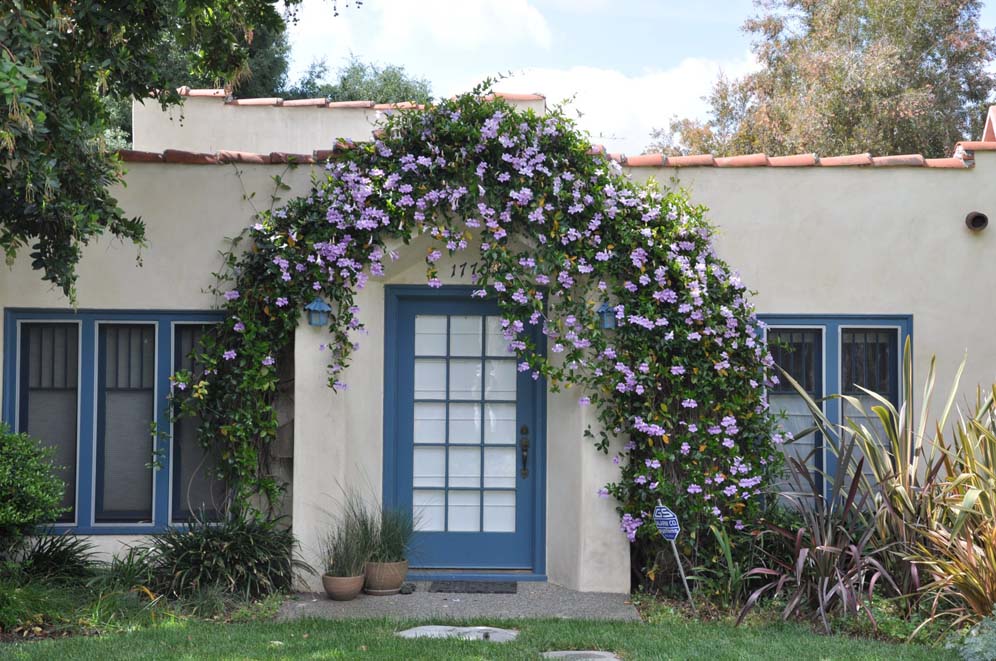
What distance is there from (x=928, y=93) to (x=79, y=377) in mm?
19650

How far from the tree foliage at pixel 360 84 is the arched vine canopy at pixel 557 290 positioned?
1635 centimetres

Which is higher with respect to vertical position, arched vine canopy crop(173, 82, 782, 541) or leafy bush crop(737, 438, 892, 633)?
arched vine canopy crop(173, 82, 782, 541)

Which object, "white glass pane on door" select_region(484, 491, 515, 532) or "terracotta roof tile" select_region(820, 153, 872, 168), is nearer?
"terracotta roof tile" select_region(820, 153, 872, 168)

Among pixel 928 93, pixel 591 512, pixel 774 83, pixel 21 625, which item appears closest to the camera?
pixel 21 625

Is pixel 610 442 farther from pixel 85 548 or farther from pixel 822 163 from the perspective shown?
pixel 85 548

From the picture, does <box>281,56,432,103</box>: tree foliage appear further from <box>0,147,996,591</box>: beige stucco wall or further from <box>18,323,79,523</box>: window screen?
<box>18,323,79,523</box>: window screen

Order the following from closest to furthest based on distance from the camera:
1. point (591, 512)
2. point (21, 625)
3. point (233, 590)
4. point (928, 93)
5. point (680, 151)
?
point (21, 625)
point (233, 590)
point (591, 512)
point (928, 93)
point (680, 151)

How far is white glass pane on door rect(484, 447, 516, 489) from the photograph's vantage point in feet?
26.6

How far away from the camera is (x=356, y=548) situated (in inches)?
286

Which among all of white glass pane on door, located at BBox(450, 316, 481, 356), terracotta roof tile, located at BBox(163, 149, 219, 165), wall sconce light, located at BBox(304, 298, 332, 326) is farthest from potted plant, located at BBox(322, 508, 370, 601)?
terracotta roof tile, located at BBox(163, 149, 219, 165)

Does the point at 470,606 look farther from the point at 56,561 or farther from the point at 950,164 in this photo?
the point at 950,164

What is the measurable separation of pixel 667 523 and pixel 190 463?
12.3 ft

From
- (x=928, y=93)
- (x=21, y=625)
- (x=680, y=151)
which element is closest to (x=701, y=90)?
(x=680, y=151)

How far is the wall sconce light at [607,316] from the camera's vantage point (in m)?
7.44
